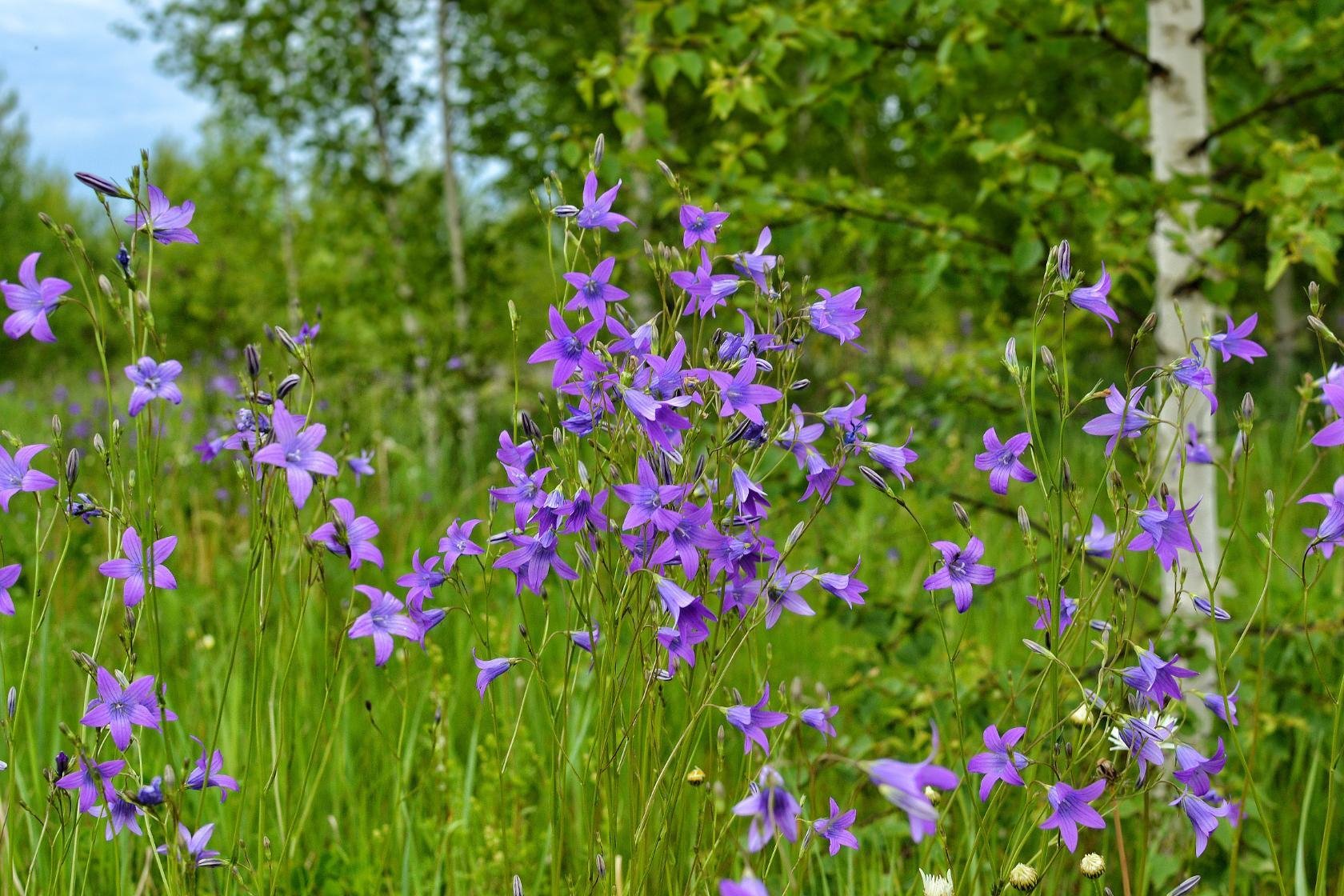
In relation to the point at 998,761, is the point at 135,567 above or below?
above

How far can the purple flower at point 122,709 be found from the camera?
1.44 m

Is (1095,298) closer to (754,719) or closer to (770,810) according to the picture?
(754,719)

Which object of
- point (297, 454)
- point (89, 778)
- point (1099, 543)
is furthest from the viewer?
point (1099, 543)

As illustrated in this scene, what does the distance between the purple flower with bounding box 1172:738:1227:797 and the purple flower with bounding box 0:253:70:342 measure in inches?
66.8

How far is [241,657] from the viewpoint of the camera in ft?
11.0

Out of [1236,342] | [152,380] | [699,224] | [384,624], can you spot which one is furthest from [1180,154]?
[152,380]

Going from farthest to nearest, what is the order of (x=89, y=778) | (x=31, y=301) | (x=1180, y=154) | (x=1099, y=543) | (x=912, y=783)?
(x=1180, y=154) < (x=1099, y=543) < (x=89, y=778) < (x=31, y=301) < (x=912, y=783)

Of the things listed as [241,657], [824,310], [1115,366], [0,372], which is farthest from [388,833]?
[0,372]

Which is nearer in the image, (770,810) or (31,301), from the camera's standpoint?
(770,810)

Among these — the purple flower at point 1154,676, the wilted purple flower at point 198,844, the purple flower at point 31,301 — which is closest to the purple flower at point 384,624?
the wilted purple flower at point 198,844

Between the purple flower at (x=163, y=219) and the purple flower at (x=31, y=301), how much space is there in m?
0.14

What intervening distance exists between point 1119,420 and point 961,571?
330 mm

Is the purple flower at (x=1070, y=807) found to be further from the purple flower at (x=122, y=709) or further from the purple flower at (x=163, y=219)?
the purple flower at (x=163, y=219)

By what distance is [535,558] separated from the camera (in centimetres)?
145
